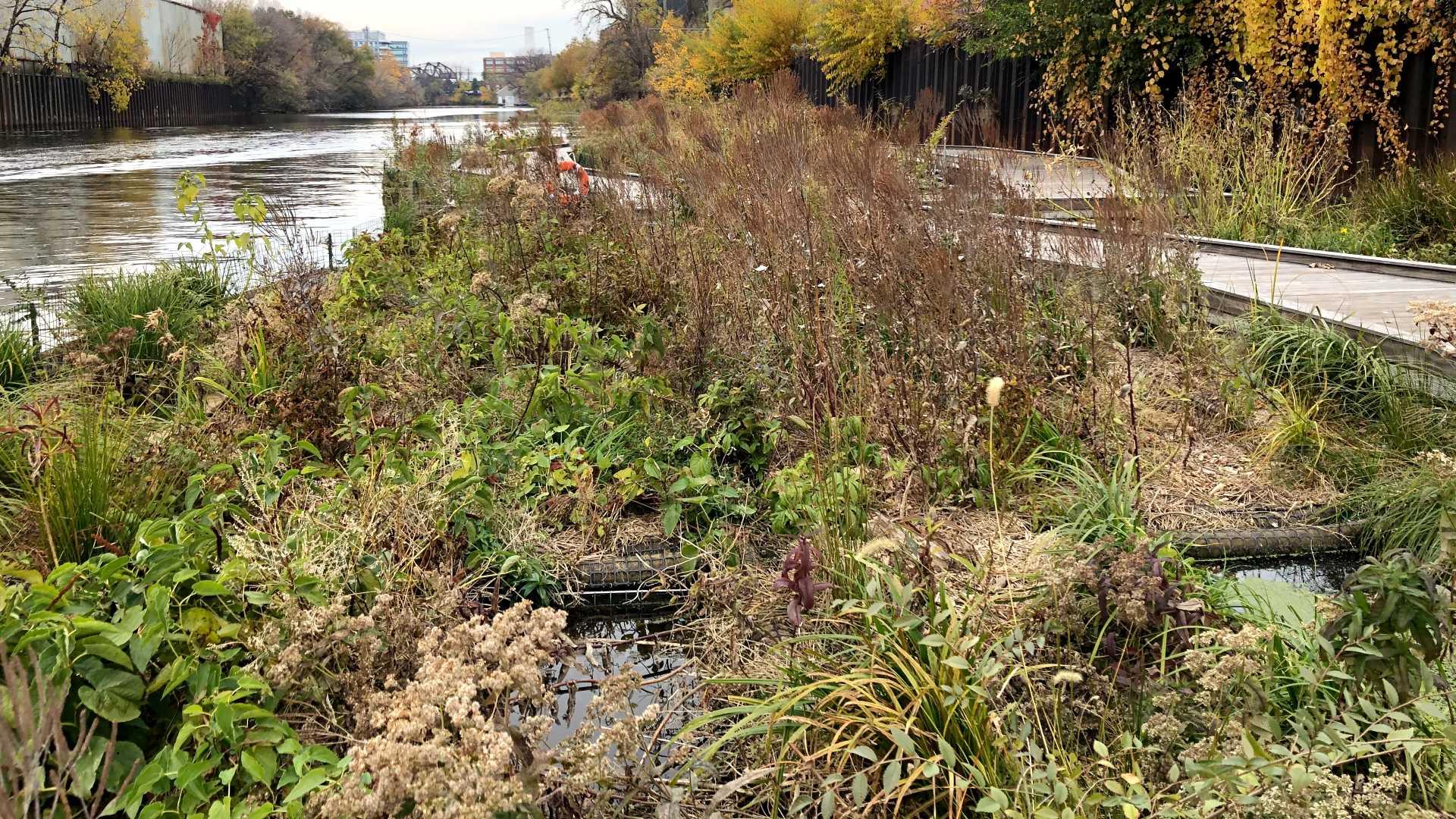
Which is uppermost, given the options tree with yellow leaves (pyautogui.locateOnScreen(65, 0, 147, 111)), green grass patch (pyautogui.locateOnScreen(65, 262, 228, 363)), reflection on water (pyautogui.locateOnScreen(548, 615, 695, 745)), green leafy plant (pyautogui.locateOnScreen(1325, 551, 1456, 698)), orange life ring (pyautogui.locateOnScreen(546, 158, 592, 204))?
tree with yellow leaves (pyautogui.locateOnScreen(65, 0, 147, 111))

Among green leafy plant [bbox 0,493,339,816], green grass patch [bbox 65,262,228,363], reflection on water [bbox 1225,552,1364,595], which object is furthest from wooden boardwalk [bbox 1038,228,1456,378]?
green grass patch [bbox 65,262,228,363]

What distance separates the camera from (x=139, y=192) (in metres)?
15.5

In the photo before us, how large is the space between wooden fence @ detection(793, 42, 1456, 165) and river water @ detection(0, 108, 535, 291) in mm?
7026

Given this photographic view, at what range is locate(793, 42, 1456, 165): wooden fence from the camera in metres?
8.78

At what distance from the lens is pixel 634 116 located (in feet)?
48.9

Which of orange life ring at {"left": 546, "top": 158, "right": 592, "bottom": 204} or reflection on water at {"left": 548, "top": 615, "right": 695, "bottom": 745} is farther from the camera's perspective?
orange life ring at {"left": 546, "top": 158, "right": 592, "bottom": 204}

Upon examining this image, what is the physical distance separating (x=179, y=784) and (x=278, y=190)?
51.6ft

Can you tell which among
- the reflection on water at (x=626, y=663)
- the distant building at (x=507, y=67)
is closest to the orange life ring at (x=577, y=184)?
the reflection on water at (x=626, y=663)

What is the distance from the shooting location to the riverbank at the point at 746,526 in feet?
6.63

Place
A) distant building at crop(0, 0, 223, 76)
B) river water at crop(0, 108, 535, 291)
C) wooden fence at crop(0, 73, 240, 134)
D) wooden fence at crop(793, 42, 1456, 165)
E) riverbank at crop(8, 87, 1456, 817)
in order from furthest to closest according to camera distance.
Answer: distant building at crop(0, 0, 223, 76)
wooden fence at crop(0, 73, 240, 134)
river water at crop(0, 108, 535, 291)
wooden fence at crop(793, 42, 1456, 165)
riverbank at crop(8, 87, 1456, 817)

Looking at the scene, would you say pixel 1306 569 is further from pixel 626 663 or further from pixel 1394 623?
pixel 626 663

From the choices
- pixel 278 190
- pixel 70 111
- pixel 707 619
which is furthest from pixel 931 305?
pixel 70 111

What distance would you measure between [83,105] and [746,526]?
46.6m

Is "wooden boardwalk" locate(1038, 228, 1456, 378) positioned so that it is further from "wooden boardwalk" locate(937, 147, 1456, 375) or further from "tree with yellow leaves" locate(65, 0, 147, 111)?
"tree with yellow leaves" locate(65, 0, 147, 111)
